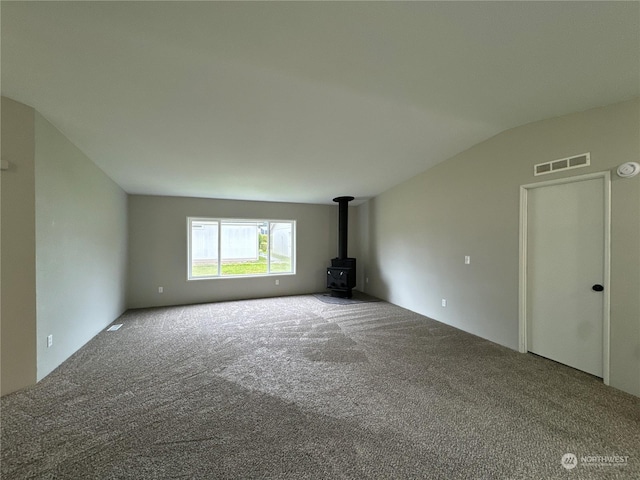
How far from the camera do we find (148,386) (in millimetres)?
2295

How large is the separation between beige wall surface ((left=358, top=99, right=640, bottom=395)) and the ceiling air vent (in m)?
0.05

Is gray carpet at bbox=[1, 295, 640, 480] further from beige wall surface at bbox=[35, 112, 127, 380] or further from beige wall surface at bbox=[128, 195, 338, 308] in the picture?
beige wall surface at bbox=[128, 195, 338, 308]

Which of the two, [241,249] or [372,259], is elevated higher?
[241,249]

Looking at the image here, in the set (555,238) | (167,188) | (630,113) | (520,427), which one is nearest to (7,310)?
(167,188)

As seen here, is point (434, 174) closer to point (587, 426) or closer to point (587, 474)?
point (587, 426)

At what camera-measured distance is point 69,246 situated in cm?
280

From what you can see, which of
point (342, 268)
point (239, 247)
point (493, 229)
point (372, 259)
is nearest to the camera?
point (493, 229)

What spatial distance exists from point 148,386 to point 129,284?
11.6ft

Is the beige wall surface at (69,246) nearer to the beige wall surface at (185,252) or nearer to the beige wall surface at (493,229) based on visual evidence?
the beige wall surface at (185,252)

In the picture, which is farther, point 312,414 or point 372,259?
point 372,259

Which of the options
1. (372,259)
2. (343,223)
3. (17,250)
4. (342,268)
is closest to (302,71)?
(17,250)

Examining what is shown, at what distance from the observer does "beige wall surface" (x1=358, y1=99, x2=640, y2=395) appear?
2.27 meters

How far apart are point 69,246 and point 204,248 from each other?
113 inches

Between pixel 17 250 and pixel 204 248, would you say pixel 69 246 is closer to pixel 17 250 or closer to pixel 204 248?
pixel 17 250
